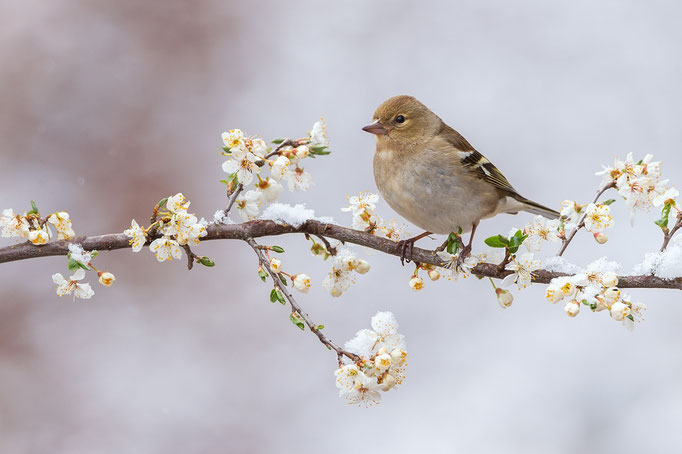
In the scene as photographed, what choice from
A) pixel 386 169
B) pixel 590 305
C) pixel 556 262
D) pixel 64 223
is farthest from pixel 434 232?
pixel 64 223

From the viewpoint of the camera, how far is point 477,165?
1793 mm

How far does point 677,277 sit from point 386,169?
0.78 meters

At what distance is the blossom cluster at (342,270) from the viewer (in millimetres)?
1340

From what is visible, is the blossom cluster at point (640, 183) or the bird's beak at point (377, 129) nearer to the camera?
the blossom cluster at point (640, 183)

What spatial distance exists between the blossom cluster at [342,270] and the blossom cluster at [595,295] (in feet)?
1.22

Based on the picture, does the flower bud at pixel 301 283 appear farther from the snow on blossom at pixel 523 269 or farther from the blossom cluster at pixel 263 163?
the snow on blossom at pixel 523 269

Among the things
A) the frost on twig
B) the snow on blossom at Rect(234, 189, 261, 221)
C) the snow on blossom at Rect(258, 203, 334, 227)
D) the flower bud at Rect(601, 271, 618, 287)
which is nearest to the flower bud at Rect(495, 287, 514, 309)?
the frost on twig

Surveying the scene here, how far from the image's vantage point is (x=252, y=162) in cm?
117

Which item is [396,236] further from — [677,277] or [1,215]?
[1,215]

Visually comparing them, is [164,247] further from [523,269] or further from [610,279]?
[610,279]

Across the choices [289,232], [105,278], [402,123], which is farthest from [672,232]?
[105,278]

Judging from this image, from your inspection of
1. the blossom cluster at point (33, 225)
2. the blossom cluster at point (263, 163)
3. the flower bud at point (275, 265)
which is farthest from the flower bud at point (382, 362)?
the blossom cluster at point (33, 225)

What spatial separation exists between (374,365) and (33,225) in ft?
2.05

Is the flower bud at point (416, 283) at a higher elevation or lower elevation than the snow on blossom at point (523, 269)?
higher
